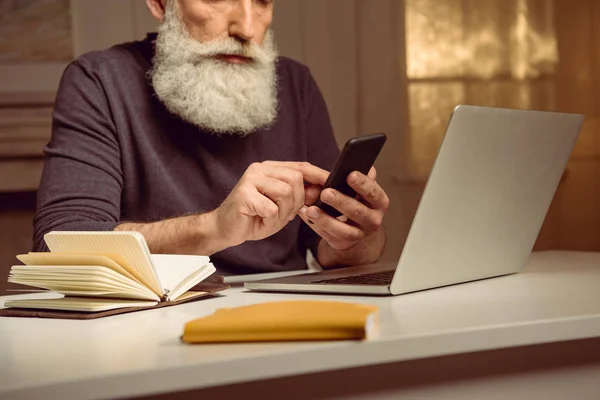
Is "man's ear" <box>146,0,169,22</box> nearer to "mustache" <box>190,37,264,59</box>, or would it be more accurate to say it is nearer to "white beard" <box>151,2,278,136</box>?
"white beard" <box>151,2,278,136</box>

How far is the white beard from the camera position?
1894 mm

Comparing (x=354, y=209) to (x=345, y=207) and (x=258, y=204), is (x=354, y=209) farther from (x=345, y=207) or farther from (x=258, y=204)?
(x=258, y=204)

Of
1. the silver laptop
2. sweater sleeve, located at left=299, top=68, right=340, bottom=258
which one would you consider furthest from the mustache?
the silver laptop

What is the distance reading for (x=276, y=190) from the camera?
126cm

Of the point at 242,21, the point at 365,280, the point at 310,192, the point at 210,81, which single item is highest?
the point at 242,21

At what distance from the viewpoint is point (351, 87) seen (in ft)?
10.3

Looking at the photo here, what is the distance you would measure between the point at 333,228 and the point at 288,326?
0.64m

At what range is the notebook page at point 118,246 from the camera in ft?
3.48

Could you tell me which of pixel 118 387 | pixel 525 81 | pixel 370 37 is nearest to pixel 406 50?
pixel 370 37

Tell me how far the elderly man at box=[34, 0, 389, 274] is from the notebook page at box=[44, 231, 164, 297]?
0.46 m

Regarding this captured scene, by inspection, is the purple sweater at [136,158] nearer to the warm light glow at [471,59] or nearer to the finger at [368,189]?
the finger at [368,189]

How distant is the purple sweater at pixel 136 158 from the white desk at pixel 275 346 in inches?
26.5

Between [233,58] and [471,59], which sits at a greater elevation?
[233,58]

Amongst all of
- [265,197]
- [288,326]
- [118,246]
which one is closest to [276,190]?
[265,197]
